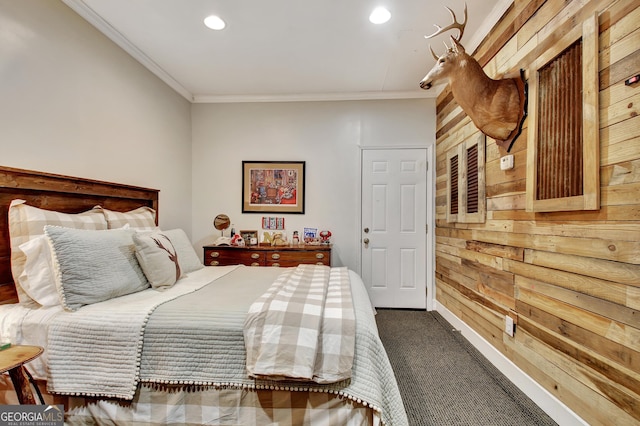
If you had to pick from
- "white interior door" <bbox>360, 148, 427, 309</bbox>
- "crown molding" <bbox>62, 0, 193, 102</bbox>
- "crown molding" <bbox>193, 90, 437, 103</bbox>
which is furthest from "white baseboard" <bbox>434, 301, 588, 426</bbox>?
"crown molding" <bbox>62, 0, 193, 102</bbox>

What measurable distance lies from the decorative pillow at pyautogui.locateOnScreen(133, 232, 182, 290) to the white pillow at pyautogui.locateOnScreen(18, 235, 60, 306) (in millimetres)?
419

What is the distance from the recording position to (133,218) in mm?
2285

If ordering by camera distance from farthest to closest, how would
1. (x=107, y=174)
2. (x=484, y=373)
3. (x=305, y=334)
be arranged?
(x=107, y=174) < (x=484, y=373) < (x=305, y=334)

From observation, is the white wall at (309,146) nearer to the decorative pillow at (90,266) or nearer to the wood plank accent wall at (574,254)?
the wood plank accent wall at (574,254)

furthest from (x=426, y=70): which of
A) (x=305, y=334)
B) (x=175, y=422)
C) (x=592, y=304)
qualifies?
(x=175, y=422)

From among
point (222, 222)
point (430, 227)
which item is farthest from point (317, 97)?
point (430, 227)

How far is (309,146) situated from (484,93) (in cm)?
213

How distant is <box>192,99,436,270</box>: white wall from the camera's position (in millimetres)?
3594

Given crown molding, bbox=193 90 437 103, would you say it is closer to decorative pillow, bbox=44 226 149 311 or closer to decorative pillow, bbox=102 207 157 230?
decorative pillow, bbox=102 207 157 230

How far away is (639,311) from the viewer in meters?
1.13

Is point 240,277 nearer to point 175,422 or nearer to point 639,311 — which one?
point 175,422

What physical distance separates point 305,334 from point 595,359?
1380 millimetres

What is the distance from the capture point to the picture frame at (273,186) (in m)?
3.65

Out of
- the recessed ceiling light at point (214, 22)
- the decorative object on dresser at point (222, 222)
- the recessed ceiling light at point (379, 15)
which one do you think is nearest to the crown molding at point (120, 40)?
the recessed ceiling light at point (214, 22)
